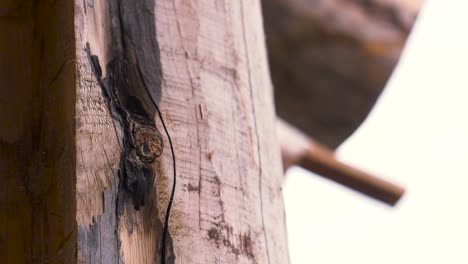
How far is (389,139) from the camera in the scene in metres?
6.27

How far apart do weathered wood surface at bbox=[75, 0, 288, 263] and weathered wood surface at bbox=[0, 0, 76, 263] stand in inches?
0.6

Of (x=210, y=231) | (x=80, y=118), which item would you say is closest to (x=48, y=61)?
(x=80, y=118)

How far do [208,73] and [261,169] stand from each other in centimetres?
10

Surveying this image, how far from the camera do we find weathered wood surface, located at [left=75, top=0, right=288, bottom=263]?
0.79 meters

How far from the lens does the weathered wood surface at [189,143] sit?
0.79 meters

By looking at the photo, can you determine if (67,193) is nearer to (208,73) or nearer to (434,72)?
(208,73)

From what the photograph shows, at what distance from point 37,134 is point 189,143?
0.12 meters

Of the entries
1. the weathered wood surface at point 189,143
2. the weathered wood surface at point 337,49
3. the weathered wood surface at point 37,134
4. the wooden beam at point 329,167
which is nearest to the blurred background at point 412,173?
the wooden beam at point 329,167

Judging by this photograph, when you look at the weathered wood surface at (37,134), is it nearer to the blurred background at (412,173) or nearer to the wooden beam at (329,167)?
the wooden beam at (329,167)

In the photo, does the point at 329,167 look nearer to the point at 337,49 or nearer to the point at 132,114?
the point at 337,49

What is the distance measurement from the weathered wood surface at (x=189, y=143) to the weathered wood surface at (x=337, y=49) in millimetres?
1049

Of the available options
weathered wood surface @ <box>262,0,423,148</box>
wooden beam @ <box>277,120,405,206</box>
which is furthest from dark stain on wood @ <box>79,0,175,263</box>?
wooden beam @ <box>277,120,405,206</box>

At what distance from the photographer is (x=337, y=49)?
2104mm

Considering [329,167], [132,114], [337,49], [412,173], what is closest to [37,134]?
[132,114]
